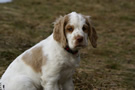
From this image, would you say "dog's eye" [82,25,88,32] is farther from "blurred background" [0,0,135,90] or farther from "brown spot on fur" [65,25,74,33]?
"blurred background" [0,0,135,90]

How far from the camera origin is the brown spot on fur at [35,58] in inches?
193

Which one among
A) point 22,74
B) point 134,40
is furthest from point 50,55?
point 134,40

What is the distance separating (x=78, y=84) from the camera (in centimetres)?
635

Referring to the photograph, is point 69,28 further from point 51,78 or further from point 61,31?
point 51,78

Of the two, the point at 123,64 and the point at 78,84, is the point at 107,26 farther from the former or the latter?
the point at 78,84

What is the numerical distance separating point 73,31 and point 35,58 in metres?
0.83

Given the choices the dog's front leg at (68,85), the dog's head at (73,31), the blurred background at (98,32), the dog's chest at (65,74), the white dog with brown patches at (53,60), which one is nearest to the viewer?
the dog's head at (73,31)

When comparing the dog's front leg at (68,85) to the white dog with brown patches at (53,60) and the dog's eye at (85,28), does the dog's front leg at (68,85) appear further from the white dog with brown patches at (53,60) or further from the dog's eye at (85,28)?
the dog's eye at (85,28)

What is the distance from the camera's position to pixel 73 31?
4.64 metres

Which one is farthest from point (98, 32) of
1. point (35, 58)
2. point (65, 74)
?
point (35, 58)

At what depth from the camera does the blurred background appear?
6.99 metres

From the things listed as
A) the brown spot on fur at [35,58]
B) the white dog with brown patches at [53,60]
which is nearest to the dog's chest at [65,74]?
the white dog with brown patches at [53,60]

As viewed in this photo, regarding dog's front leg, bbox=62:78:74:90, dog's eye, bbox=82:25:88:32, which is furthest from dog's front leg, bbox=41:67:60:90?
dog's eye, bbox=82:25:88:32

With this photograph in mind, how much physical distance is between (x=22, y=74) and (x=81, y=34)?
4.04ft
